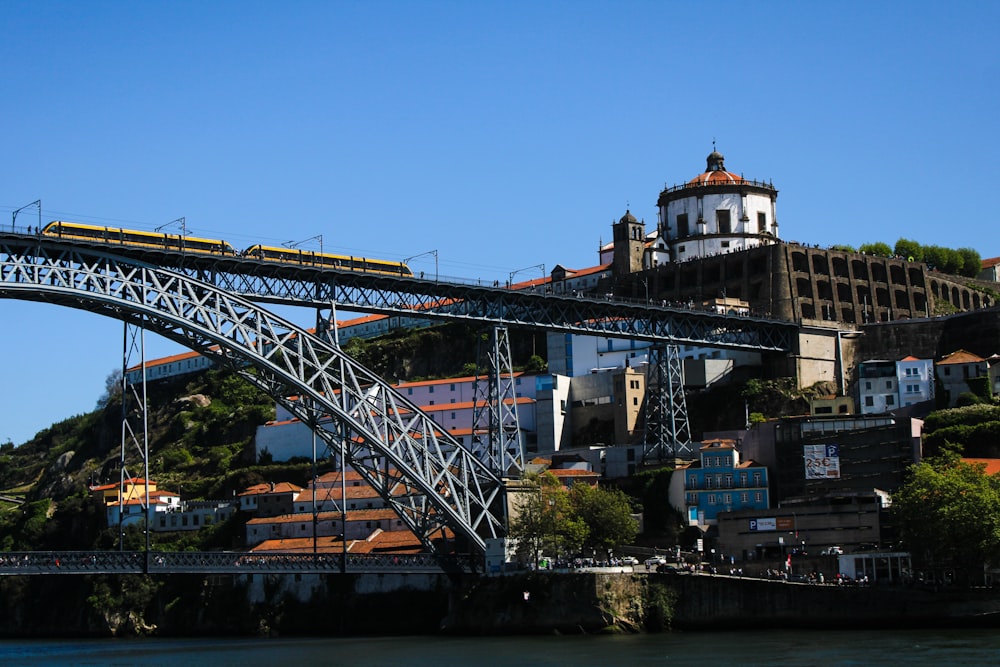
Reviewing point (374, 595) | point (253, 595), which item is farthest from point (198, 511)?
point (374, 595)

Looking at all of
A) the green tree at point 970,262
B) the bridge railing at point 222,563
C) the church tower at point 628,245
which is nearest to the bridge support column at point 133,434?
the bridge railing at point 222,563

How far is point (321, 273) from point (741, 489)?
23.8 metres

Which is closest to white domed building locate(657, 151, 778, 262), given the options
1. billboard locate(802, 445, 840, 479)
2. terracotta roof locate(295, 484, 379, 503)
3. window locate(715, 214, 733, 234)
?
window locate(715, 214, 733, 234)

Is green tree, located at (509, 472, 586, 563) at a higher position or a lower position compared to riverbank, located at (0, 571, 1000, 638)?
higher

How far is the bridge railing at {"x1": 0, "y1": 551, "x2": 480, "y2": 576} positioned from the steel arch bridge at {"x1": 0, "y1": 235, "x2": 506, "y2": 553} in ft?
3.87

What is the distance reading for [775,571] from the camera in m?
67.0

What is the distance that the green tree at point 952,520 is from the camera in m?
62.5

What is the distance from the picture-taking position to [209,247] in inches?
2712

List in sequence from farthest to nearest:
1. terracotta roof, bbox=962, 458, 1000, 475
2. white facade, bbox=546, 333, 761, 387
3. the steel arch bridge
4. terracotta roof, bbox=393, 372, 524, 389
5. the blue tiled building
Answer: terracotta roof, bbox=393, 372, 524, 389
white facade, bbox=546, 333, 761, 387
the blue tiled building
terracotta roof, bbox=962, 458, 1000, 475
the steel arch bridge

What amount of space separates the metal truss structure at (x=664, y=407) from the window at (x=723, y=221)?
2993 centimetres

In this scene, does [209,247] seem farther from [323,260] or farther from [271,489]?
[271,489]

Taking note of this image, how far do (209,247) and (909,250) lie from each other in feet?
257

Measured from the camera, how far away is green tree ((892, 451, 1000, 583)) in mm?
62500

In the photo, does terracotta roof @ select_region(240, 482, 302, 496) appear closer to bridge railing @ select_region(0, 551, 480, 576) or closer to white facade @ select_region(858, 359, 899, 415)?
bridge railing @ select_region(0, 551, 480, 576)
